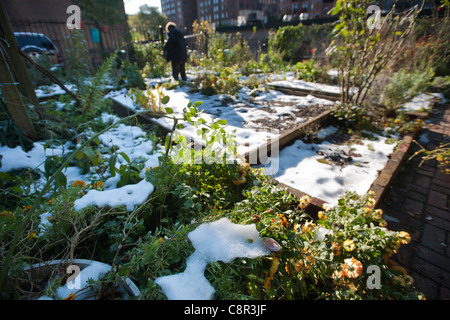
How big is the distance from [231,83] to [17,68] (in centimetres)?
357

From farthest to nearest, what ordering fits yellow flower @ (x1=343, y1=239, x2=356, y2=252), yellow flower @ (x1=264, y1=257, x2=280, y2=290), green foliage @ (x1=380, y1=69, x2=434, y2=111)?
green foliage @ (x1=380, y1=69, x2=434, y2=111) → yellow flower @ (x1=343, y1=239, x2=356, y2=252) → yellow flower @ (x1=264, y1=257, x2=280, y2=290)

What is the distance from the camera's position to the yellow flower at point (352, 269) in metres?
0.88

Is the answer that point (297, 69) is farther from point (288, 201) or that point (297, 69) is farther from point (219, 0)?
point (219, 0)

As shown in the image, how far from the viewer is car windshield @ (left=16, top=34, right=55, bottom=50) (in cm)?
704

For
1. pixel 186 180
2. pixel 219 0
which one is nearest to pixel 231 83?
pixel 186 180

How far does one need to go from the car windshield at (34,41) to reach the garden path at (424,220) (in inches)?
411

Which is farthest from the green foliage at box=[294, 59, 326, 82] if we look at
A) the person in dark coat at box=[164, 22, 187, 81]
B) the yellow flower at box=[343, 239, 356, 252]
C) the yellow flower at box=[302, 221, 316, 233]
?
the yellow flower at box=[343, 239, 356, 252]

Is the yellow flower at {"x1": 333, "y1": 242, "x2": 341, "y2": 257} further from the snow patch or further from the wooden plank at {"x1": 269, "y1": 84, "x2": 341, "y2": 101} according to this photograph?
the wooden plank at {"x1": 269, "y1": 84, "x2": 341, "y2": 101}

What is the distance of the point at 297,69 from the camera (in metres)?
6.59

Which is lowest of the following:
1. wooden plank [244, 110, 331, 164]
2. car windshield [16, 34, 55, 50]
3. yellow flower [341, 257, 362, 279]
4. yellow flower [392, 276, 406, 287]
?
wooden plank [244, 110, 331, 164]

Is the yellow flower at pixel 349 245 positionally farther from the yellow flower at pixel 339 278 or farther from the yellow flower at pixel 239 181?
the yellow flower at pixel 239 181

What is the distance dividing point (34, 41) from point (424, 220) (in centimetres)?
1110

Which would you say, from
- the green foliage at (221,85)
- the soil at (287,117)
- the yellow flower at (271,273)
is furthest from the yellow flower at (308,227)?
the green foliage at (221,85)

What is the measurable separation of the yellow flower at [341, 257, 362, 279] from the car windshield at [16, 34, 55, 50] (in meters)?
10.3
